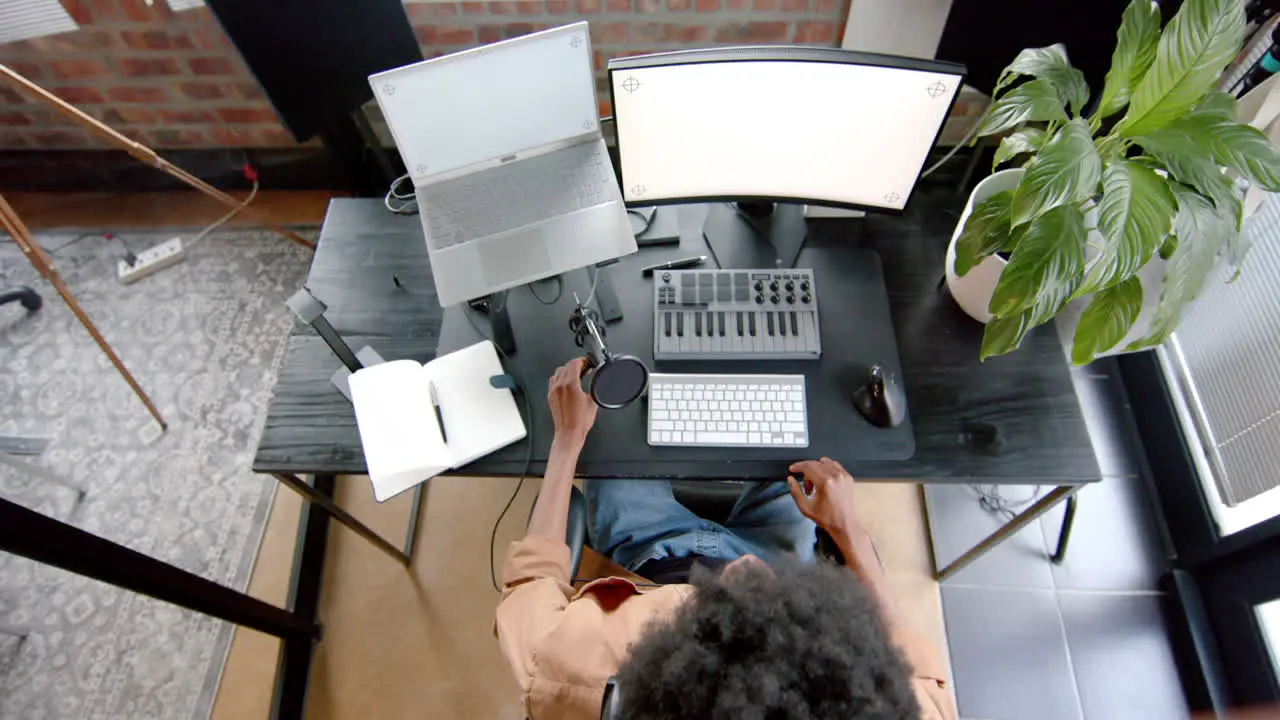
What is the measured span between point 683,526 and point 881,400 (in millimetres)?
434

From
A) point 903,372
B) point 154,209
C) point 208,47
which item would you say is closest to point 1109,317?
point 903,372

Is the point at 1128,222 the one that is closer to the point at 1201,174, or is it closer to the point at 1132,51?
the point at 1201,174

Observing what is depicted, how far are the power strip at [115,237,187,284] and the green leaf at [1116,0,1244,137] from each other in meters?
2.63

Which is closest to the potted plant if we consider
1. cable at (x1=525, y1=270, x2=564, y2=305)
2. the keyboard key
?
the keyboard key

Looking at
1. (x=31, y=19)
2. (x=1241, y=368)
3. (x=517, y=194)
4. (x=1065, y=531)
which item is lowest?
(x=1065, y=531)

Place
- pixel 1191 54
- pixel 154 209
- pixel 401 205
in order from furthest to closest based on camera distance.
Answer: pixel 154 209
pixel 401 205
pixel 1191 54

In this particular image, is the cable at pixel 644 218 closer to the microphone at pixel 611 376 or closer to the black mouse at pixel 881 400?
the microphone at pixel 611 376

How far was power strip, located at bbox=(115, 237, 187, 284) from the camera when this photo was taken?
230 centimetres

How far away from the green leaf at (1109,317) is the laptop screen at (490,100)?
918 mm

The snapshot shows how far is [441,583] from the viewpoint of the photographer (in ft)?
6.09

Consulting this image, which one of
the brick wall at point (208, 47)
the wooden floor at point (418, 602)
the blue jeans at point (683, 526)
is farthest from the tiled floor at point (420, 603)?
the brick wall at point (208, 47)

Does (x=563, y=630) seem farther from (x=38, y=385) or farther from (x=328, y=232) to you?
(x=38, y=385)

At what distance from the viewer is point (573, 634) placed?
1.02 metres

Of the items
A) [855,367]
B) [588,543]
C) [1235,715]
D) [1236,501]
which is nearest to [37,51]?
[588,543]
